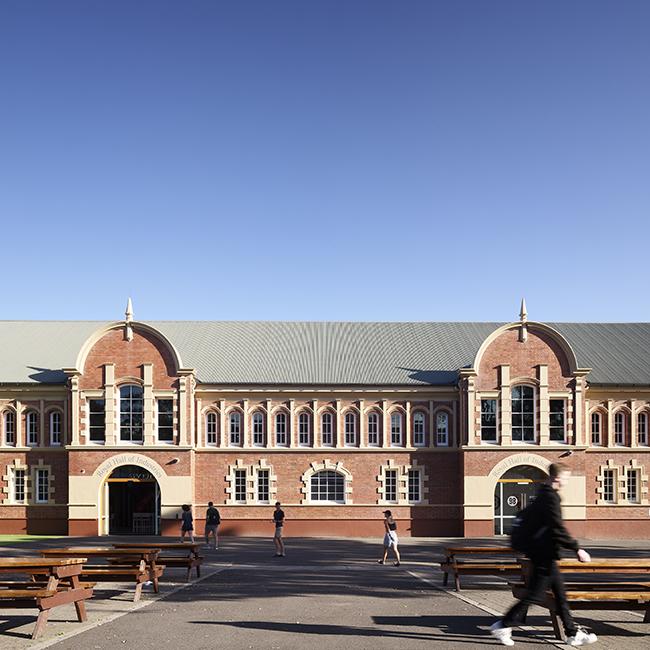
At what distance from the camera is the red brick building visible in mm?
42000

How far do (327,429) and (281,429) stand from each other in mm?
2183

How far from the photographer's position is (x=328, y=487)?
143 feet

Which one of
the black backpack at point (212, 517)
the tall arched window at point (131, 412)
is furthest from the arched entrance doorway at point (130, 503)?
the black backpack at point (212, 517)

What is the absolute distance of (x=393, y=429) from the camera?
144 ft

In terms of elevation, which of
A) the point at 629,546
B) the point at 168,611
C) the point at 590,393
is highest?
the point at 590,393

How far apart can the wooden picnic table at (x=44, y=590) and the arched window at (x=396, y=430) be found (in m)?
29.4

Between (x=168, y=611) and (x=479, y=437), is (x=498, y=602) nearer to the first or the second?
(x=168, y=611)

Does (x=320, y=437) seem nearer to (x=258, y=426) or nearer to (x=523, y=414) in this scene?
(x=258, y=426)

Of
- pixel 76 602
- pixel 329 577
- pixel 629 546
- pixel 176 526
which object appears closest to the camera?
pixel 76 602

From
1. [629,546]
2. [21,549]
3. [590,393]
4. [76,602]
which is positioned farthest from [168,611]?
[590,393]

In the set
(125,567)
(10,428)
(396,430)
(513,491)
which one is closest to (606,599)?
(125,567)

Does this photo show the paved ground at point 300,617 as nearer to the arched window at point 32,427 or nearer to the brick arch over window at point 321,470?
the brick arch over window at point 321,470

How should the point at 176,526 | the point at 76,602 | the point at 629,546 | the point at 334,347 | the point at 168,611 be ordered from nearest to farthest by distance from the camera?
the point at 76,602 → the point at 168,611 → the point at 629,546 → the point at 176,526 → the point at 334,347

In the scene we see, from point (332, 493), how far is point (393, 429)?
4156mm
